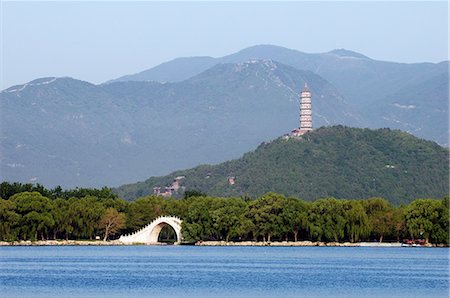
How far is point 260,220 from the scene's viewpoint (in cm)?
9488

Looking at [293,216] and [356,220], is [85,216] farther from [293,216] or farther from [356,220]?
[356,220]

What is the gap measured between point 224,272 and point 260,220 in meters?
30.0

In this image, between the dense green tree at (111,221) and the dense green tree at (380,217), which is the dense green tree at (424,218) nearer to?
the dense green tree at (380,217)

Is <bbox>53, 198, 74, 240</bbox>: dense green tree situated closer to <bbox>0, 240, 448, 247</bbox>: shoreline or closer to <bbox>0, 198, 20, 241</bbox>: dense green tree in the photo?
<bbox>0, 240, 448, 247</bbox>: shoreline

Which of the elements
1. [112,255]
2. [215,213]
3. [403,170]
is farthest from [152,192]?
[112,255]

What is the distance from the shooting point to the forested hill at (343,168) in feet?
501

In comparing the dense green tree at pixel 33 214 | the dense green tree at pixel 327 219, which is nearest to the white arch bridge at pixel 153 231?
the dense green tree at pixel 33 214

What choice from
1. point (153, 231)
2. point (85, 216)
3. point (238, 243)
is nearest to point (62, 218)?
point (85, 216)

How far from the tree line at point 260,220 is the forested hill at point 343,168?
51.3 m

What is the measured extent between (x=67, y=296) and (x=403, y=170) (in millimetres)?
110211

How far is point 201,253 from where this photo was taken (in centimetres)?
8675

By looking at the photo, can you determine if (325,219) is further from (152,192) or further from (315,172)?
(152,192)

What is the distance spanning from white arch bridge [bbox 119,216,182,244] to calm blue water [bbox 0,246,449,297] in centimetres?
530

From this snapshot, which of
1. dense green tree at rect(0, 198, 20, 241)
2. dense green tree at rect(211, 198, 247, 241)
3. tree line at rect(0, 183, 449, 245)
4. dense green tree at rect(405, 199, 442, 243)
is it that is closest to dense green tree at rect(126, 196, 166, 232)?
tree line at rect(0, 183, 449, 245)
